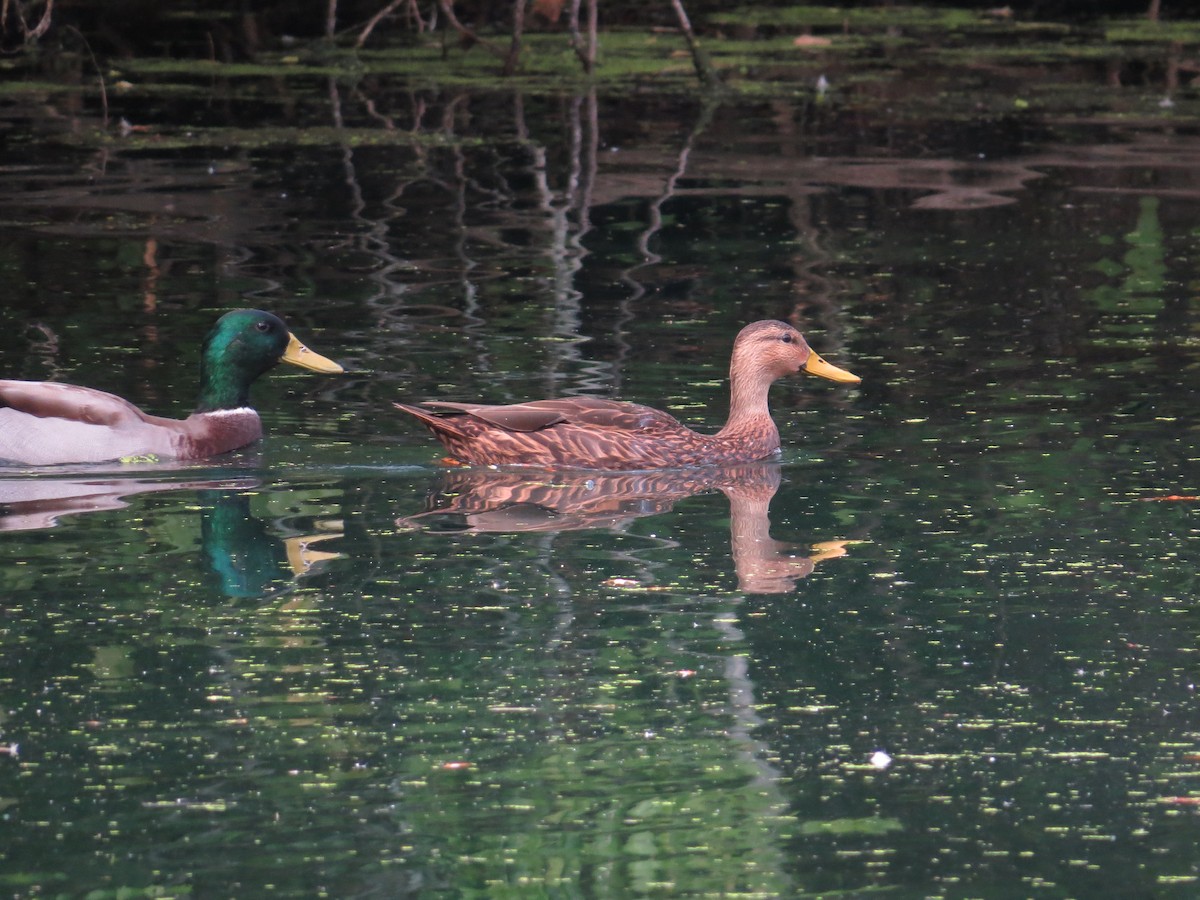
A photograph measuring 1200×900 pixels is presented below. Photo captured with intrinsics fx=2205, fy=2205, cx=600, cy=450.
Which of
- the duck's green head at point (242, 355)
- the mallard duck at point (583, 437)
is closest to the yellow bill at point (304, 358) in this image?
the duck's green head at point (242, 355)

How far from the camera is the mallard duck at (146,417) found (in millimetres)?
8766

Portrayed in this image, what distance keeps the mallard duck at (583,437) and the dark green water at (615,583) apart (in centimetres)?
12

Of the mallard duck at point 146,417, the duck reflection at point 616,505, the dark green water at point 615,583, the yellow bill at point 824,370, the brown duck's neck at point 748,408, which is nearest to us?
the dark green water at point 615,583

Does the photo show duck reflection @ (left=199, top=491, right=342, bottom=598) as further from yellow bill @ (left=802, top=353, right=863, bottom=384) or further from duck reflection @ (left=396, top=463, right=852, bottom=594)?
yellow bill @ (left=802, top=353, right=863, bottom=384)

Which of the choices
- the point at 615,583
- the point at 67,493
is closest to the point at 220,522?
the point at 67,493

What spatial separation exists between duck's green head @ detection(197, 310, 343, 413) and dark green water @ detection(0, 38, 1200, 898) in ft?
0.80

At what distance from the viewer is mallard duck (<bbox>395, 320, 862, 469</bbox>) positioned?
8.82 metres

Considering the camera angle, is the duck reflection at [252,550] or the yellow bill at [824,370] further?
the yellow bill at [824,370]

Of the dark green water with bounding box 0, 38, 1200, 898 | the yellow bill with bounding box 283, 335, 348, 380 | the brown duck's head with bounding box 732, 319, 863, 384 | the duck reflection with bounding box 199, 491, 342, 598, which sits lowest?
the duck reflection with bounding box 199, 491, 342, 598

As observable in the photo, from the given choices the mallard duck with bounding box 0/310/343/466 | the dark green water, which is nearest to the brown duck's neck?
the dark green water

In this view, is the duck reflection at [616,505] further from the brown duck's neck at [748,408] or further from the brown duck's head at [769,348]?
the brown duck's head at [769,348]

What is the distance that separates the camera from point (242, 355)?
31.7 feet

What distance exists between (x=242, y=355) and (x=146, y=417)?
0.78 m

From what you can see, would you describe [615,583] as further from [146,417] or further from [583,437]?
[146,417]
